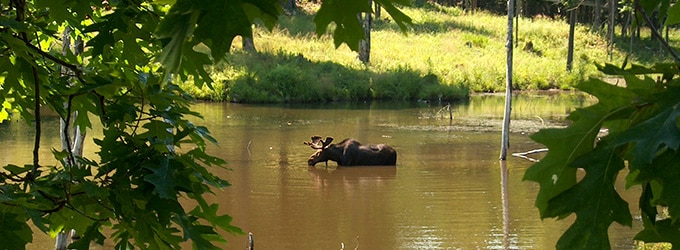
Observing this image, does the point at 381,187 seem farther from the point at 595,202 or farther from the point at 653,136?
the point at 653,136

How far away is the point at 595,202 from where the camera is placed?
4.55ft

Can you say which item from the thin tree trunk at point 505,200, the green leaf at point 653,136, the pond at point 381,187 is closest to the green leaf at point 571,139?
the green leaf at point 653,136

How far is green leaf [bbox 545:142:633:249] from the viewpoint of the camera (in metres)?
1.38

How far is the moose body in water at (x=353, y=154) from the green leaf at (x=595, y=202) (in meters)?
16.2

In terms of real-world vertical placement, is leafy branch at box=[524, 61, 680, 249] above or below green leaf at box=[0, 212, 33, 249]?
above

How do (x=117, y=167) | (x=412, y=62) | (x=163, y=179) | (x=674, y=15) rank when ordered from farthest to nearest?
(x=412, y=62)
(x=117, y=167)
(x=163, y=179)
(x=674, y=15)

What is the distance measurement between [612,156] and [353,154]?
54.7 feet

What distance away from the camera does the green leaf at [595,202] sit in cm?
138

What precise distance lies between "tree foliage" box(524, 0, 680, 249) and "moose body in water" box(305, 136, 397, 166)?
52.6ft

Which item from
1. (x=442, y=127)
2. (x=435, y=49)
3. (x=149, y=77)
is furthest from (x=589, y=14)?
(x=149, y=77)

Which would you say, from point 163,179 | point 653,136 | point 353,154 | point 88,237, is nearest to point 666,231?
point 653,136

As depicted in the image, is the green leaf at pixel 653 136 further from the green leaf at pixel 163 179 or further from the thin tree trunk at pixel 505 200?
the thin tree trunk at pixel 505 200

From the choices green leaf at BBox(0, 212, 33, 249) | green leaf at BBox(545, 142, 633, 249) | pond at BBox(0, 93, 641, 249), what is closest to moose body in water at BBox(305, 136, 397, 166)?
pond at BBox(0, 93, 641, 249)

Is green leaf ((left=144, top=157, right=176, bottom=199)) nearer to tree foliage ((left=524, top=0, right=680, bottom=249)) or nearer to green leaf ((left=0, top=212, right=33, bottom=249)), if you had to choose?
green leaf ((left=0, top=212, right=33, bottom=249))
